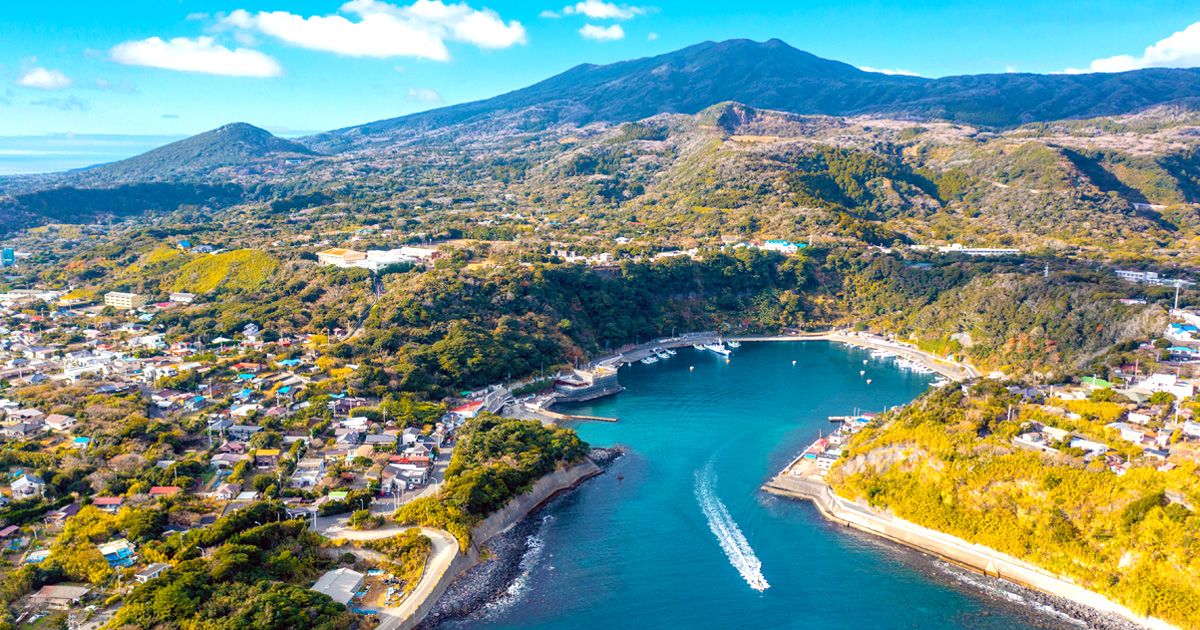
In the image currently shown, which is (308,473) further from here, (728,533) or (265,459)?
(728,533)

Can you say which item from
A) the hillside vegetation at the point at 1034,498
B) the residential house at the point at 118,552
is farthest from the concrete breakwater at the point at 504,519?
the hillside vegetation at the point at 1034,498

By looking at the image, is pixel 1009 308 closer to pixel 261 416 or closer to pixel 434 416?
pixel 434 416

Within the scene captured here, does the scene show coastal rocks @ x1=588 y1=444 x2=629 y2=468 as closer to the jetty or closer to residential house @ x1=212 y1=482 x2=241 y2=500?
the jetty

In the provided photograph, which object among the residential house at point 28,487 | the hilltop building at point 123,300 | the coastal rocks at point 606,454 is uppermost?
the hilltop building at point 123,300

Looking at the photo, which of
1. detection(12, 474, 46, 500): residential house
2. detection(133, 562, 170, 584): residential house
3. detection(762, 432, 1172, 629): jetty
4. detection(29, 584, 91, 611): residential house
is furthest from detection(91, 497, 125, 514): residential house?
detection(762, 432, 1172, 629): jetty

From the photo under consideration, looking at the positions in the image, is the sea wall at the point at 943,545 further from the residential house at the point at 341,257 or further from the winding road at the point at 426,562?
the residential house at the point at 341,257
